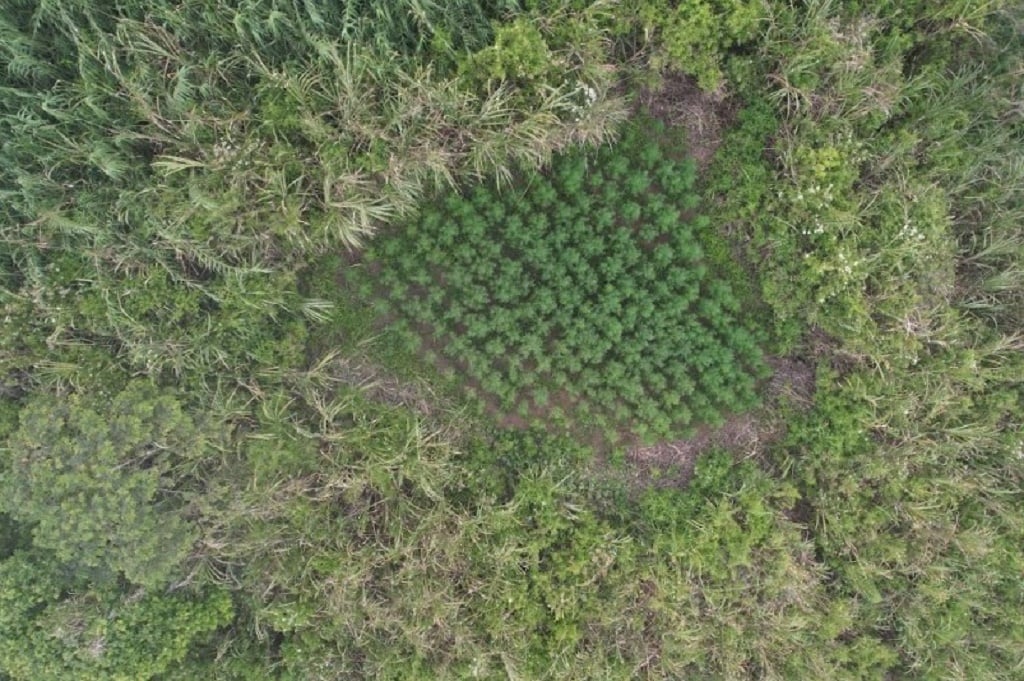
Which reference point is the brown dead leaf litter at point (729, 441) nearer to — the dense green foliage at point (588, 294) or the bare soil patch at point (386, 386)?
the dense green foliage at point (588, 294)

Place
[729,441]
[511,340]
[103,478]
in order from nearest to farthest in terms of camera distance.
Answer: [103,478] < [511,340] < [729,441]

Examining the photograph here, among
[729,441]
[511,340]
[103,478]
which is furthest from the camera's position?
[729,441]

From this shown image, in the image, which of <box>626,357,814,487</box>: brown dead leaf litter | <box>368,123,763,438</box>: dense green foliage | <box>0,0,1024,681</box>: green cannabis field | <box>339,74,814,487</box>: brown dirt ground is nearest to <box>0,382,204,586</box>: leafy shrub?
<box>0,0,1024,681</box>: green cannabis field

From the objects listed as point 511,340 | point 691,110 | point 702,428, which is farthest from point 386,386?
point 691,110

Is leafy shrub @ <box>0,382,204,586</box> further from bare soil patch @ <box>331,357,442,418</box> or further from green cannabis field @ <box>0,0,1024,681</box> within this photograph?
bare soil patch @ <box>331,357,442,418</box>

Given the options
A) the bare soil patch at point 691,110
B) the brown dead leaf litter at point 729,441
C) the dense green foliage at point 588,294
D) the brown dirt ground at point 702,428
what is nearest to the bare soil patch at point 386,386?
the brown dirt ground at point 702,428

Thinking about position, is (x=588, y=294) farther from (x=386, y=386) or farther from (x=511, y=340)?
(x=386, y=386)

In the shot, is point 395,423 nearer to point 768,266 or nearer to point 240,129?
point 240,129
